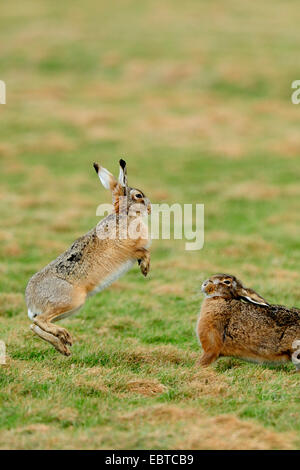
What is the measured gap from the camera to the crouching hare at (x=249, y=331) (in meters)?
8.37

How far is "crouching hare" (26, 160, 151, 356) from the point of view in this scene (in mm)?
8383

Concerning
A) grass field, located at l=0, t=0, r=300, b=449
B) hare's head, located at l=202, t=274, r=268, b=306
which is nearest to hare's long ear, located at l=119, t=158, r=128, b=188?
hare's head, located at l=202, t=274, r=268, b=306

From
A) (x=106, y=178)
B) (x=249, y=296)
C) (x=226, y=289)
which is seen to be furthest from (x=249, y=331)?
(x=106, y=178)

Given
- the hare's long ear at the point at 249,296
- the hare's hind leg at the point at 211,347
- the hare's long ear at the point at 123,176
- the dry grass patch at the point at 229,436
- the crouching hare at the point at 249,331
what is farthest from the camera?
the hare's long ear at the point at 123,176

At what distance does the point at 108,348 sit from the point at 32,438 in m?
2.75

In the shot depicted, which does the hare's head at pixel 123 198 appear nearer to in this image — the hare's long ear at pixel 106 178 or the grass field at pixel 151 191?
the hare's long ear at pixel 106 178

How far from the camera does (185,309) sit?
11508 mm

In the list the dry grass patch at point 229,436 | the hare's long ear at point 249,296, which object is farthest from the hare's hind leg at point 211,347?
the dry grass patch at point 229,436

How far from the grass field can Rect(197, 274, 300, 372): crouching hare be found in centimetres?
19

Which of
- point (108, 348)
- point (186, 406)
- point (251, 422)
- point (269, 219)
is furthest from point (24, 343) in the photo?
point (269, 219)

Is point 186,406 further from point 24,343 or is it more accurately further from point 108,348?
point 24,343

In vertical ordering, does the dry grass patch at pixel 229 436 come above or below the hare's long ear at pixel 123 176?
below

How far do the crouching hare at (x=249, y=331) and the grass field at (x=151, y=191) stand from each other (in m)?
0.19

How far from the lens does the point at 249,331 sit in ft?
27.7
